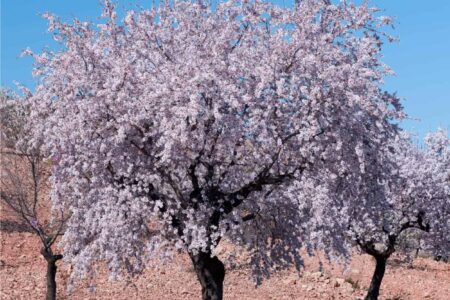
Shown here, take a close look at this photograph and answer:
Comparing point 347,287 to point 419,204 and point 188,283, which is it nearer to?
point 188,283

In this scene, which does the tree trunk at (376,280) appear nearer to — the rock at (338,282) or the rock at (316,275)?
the rock at (338,282)

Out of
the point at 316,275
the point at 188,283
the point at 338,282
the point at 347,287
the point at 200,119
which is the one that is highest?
the point at 200,119

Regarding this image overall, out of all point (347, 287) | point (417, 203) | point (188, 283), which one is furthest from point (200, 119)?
point (347, 287)

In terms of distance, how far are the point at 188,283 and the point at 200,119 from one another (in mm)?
17083

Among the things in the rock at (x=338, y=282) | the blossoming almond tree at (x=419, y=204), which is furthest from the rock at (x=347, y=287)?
the blossoming almond tree at (x=419, y=204)

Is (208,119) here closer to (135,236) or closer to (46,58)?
(135,236)

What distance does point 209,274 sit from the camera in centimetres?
1421

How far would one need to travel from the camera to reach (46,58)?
1408 cm

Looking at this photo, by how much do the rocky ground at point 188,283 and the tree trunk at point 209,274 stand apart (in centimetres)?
774

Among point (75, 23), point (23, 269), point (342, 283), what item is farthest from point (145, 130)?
point (342, 283)

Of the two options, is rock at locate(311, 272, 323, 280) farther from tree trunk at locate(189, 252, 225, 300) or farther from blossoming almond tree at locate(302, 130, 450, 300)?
tree trunk at locate(189, 252, 225, 300)

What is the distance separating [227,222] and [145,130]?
2.44 metres

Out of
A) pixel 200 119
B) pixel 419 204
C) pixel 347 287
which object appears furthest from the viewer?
pixel 347 287

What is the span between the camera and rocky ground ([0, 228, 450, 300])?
24562 millimetres
